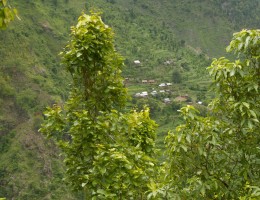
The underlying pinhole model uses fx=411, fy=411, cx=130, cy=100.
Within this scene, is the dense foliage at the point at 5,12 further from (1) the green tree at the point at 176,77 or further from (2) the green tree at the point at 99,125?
(1) the green tree at the point at 176,77

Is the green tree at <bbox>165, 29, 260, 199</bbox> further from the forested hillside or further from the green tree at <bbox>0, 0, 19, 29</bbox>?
the forested hillside

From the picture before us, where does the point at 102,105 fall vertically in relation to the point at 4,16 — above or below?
below

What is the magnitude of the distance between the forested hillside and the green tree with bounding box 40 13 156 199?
2106 centimetres

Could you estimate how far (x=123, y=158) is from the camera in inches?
164

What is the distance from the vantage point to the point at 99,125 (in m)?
4.77

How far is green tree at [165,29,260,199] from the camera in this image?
3832 millimetres

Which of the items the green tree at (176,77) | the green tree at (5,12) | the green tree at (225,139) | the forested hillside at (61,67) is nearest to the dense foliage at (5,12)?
the green tree at (5,12)

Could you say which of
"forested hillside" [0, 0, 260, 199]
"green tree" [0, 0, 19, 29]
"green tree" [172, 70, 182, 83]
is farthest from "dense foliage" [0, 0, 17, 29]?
"green tree" [172, 70, 182, 83]

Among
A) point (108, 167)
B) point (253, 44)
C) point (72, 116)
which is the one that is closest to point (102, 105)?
point (72, 116)

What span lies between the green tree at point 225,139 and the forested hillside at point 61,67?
870 inches

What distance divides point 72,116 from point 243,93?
2159mm

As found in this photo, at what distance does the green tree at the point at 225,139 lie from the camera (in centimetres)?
383

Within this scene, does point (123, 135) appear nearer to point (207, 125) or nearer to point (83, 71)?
point (83, 71)

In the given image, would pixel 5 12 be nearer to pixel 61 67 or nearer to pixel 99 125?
pixel 99 125
